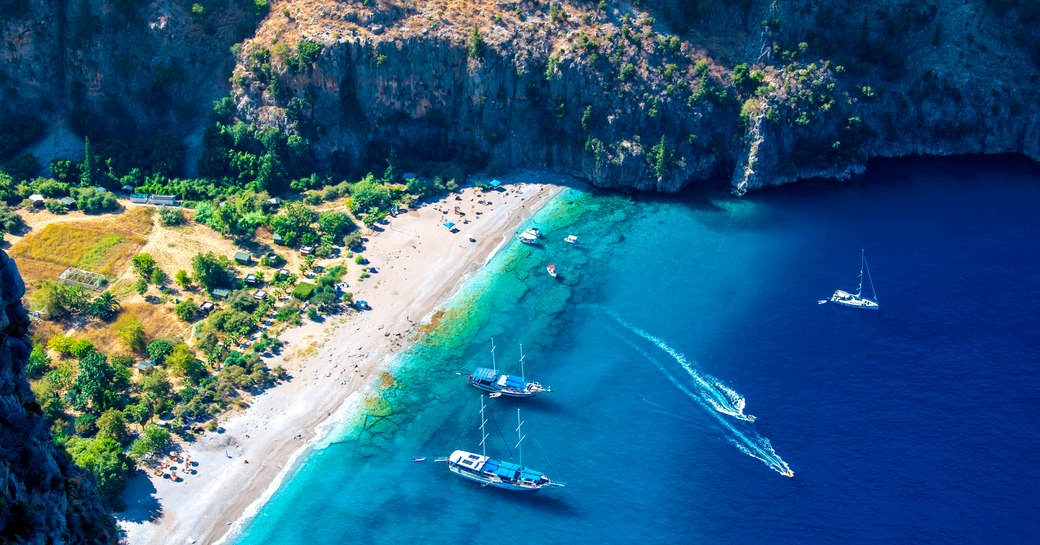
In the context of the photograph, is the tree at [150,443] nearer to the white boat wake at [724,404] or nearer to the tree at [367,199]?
the tree at [367,199]

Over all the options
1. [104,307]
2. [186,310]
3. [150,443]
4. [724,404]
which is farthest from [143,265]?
[724,404]

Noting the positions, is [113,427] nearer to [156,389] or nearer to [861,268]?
[156,389]

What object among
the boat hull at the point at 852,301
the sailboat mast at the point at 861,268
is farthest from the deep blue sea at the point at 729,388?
the boat hull at the point at 852,301

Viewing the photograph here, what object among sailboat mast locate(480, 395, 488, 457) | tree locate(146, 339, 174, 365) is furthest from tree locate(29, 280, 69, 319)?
sailboat mast locate(480, 395, 488, 457)

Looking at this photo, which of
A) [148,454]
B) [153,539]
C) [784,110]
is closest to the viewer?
[153,539]

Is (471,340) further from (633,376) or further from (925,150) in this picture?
(925,150)

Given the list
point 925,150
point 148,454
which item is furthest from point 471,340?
point 925,150
